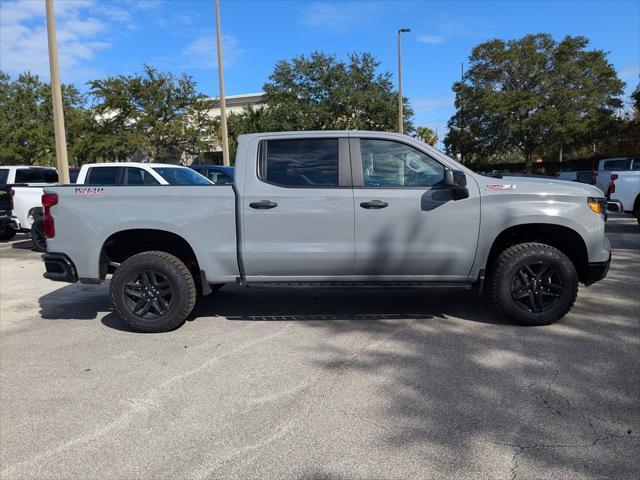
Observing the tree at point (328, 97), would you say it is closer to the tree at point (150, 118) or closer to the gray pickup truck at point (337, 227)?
the tree at point (150, 118)

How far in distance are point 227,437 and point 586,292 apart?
5164mm

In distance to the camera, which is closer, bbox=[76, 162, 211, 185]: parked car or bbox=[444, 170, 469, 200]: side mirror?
bbox=[444, 170, 469, 200]: side mirror

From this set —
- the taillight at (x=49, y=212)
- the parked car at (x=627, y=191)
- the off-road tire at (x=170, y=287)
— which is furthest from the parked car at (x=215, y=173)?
the parked car at (x=627, y=191)

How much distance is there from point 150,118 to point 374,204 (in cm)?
2729

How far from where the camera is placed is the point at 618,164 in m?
22.8

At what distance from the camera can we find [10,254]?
35.9ft

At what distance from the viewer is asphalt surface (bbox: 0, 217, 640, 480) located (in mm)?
2881

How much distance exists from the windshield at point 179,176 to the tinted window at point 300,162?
16.6 feet

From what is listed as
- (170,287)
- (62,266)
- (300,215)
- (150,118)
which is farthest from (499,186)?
(150,118)

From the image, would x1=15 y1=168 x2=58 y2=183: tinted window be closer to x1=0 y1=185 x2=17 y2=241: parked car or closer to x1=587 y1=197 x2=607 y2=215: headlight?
x1=0 y1=185 x2=17 y2=241: parked car

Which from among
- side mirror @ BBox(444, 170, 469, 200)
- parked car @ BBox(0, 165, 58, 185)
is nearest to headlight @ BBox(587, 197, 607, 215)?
side mirror @ BBox(444, 170, 469, 200)

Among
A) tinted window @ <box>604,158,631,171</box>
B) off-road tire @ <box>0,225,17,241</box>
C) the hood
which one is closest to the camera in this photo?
the hood

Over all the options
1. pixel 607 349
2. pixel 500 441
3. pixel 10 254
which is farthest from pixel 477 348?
pixel 10 254

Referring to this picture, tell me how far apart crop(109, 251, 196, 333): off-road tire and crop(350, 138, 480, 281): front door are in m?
1.74
